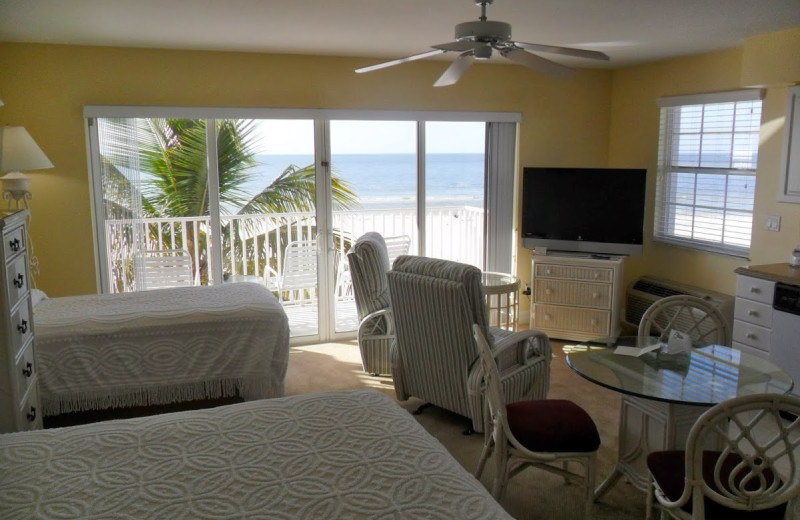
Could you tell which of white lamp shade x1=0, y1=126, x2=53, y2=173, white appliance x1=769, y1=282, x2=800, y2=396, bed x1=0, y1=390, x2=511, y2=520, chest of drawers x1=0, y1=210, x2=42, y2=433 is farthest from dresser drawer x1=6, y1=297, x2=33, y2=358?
white appliance x1=769, y1=282, x2=800, y2=396

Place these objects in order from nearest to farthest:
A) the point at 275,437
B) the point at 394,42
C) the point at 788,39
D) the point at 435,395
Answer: the point at 275,437, the point at 435,395, the point at 788,39, the point at 394,42

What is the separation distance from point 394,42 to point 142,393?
9.48ft

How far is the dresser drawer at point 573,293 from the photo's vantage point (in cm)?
541

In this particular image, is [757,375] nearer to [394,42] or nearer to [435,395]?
[435,395]

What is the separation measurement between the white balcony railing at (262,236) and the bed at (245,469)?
326 cm

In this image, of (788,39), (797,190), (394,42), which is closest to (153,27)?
(394,42)

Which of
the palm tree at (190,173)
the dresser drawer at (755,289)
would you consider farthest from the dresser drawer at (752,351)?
the palm tree at (190,173)

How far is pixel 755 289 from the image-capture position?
4016mm

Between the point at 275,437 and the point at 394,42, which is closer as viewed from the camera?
the point at 275,437

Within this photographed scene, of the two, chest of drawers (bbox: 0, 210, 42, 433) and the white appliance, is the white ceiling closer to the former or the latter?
chest of drawers (bbox: 0, 210, 42, 433)

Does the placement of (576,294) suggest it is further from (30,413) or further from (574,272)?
(30,413)

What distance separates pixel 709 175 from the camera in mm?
5270

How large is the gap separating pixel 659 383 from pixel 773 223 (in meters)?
2.56

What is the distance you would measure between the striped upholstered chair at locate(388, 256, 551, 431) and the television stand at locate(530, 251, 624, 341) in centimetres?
179
